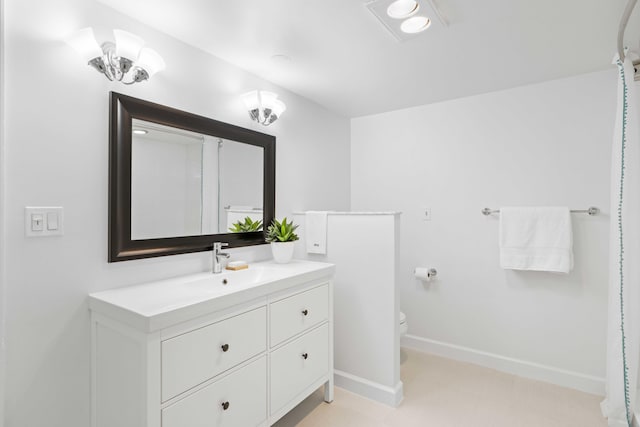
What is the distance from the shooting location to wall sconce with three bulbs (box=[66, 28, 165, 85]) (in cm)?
135

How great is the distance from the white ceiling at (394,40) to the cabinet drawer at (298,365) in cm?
166

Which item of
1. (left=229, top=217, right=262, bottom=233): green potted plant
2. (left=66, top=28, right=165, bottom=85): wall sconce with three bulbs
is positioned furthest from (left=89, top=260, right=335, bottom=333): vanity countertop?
(left=66, top=28, right=165, bottom=85): wall sconce with three bulbs

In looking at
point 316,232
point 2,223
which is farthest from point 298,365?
point 2,223

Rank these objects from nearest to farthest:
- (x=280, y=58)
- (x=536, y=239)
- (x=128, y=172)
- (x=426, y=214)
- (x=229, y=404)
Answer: (x=229, y=404)
(x=128, y=172)
(x=280, y=58)
(x=536, y=239)
(x=426, y=214)

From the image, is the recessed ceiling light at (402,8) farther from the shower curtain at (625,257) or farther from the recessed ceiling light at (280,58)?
the shower curtain at (625,257)

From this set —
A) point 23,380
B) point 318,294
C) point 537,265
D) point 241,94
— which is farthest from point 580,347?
point 23,380

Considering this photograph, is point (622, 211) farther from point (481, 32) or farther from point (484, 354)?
point (484, 354)

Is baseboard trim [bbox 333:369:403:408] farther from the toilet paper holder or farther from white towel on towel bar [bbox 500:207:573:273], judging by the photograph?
white towel on towel bar [bbox 500:207:573:273]

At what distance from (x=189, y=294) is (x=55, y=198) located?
688 millimetres

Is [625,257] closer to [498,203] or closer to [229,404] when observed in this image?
[498,203]

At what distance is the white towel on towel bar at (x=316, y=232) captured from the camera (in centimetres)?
236

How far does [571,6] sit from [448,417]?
7.37 ft

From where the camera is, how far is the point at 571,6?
151 centimetres

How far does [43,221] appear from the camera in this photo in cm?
132
